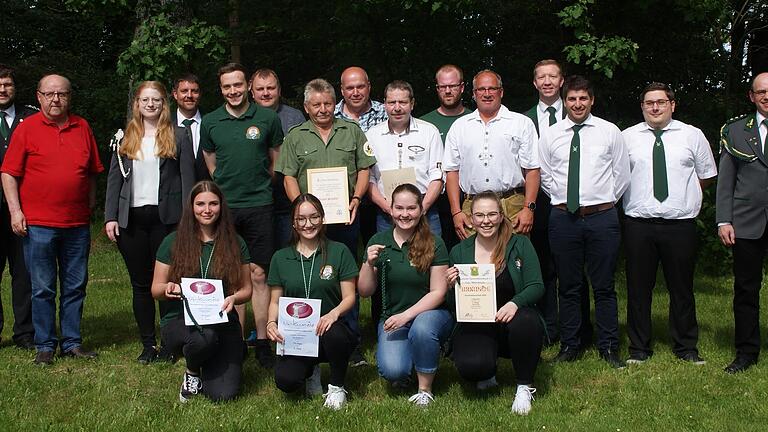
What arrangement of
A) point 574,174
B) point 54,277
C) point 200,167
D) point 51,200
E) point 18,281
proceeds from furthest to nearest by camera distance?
1. point 18,281
2. point 54,277
3. point 200,167
4. point 51,200
5. point 574,174

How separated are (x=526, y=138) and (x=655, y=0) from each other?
6259 millimetres

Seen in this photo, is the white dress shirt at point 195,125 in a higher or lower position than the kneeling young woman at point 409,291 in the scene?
higher

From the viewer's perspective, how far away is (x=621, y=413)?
5582 mm

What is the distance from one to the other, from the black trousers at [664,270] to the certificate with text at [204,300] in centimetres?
316

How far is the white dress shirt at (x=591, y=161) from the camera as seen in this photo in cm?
650

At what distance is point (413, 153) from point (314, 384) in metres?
2.05

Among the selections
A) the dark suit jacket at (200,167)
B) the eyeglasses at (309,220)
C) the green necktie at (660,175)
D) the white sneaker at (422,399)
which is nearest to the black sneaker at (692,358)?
the green necktie at (660,175)

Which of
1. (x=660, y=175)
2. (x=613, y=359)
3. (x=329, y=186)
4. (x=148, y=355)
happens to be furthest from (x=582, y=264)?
(x=148, y=355)

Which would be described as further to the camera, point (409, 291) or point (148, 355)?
point (148, 355)

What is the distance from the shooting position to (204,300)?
5871mm

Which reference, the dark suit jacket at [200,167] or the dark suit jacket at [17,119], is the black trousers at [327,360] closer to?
the dark suit jacket at [200,167]

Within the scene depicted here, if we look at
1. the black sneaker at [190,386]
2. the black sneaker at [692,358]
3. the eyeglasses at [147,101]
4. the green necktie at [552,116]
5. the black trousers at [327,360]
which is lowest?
the black sneaker at [692,358]

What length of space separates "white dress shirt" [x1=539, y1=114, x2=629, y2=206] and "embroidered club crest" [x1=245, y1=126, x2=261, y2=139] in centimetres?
226

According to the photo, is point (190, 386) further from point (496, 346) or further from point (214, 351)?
point (496, 346)
